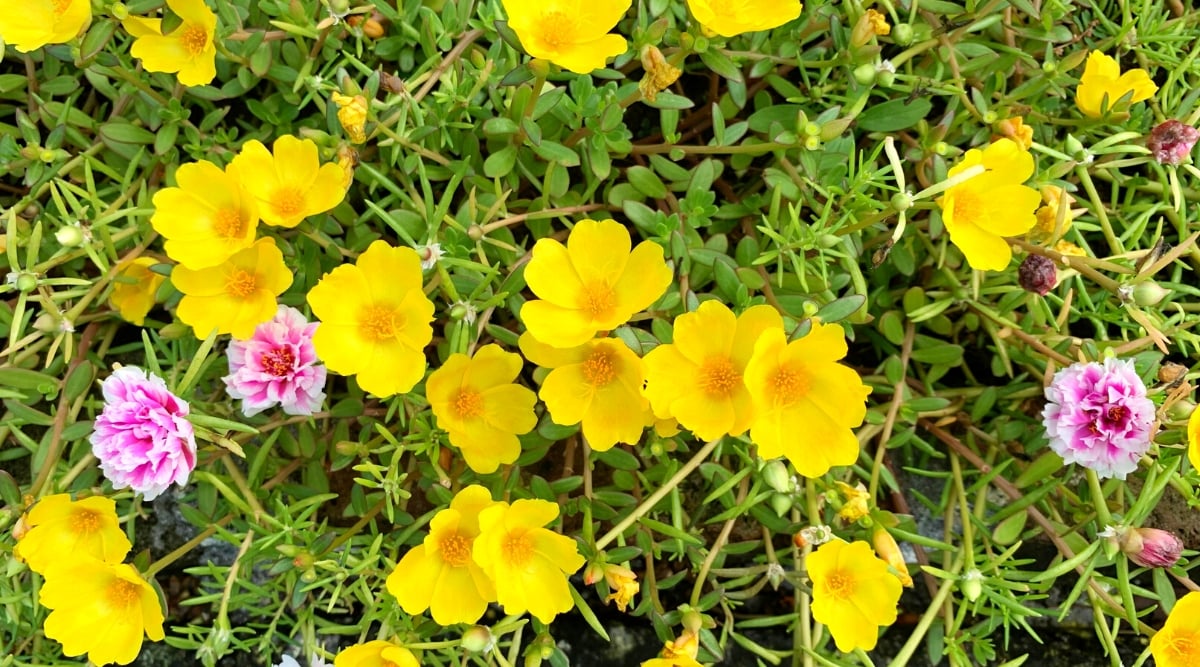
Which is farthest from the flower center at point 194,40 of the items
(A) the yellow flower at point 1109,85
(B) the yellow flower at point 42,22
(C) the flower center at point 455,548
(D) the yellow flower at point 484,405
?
(A) the yellow flower at point 1109,85

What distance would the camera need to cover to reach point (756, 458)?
1580mm

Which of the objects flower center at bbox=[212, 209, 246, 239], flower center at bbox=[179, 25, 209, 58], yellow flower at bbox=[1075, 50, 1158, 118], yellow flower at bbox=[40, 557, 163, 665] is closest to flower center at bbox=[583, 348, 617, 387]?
flower center at bbox=[212, 209, 246, 239]

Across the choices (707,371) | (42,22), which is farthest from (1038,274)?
(42,22)

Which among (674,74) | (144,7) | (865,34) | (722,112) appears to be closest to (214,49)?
(144,7)

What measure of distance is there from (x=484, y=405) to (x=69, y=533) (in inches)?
29.9

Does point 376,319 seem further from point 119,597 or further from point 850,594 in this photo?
point 850,594

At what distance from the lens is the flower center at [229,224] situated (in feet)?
5.16

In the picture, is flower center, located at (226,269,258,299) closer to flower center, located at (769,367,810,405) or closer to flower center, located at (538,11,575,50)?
flower center, located at (538,11,575,50)

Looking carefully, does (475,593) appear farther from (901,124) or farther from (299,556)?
(901,124)

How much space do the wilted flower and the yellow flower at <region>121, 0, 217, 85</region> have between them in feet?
5.68

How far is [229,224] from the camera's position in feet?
5.18

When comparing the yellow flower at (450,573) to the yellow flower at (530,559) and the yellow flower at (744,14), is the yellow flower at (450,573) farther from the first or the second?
the yellow flower at (744,14)

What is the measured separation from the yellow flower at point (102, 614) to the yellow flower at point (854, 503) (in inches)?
46.8

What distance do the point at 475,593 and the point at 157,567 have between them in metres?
0.56
